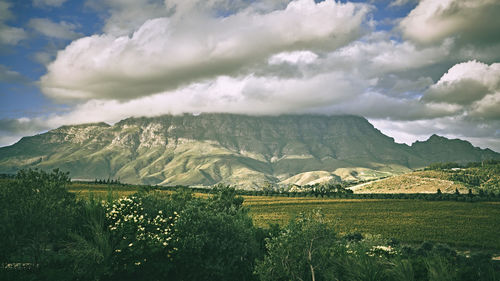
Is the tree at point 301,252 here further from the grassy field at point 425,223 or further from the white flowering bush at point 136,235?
the grassy field at point 425,223

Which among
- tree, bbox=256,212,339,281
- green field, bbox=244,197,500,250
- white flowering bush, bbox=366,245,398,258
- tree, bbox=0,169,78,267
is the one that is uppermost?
tree, bbox=0,169,78,267

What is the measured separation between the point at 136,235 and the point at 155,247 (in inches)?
59.7

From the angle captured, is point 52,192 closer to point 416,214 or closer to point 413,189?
point 416,214

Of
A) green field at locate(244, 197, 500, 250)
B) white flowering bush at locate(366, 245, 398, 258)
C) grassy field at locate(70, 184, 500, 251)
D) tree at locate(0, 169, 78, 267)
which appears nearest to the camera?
tree at locate(0, 169, 78, 267)

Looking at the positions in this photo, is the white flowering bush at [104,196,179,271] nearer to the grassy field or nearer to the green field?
the grassy field

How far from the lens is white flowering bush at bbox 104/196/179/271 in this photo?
21.3m

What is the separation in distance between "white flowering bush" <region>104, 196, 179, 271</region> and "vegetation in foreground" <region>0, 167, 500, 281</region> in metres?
0.07

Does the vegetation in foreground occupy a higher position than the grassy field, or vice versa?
the vegetation in foreground

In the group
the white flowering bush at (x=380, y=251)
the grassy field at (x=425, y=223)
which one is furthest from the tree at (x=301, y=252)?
the grassy field at (x=425, y=223)

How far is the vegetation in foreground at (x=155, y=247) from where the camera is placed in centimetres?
1867

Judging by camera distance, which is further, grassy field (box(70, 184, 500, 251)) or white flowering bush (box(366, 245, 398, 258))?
grassy field (box(70, 184, 500, 251))

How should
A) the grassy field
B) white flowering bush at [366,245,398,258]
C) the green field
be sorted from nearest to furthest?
white flowering bush at [366,245,398,258], the grassy field, the green field

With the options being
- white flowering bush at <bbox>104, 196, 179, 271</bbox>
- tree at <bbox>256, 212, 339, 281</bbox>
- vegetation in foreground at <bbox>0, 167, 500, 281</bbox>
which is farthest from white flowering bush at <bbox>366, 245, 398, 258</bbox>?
white flowering bush at <bbox>104, 196, 179, 271</bbox>

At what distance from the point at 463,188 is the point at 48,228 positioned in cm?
21942
